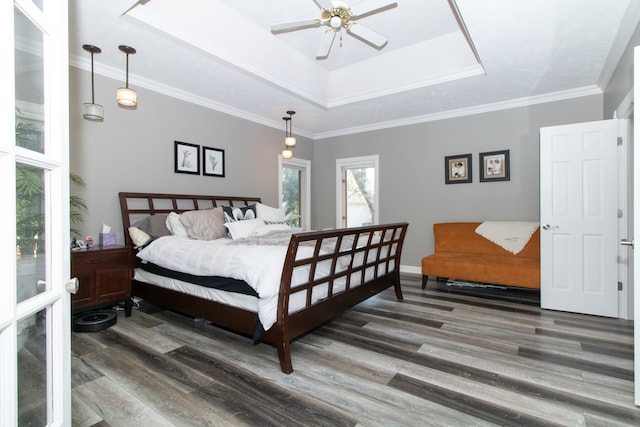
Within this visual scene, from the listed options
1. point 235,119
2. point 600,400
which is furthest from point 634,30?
point 235,119

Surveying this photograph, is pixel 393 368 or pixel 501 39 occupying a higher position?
pixel 501 39

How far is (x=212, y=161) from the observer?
14.9ft

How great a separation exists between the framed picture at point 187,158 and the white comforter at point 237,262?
1324mm

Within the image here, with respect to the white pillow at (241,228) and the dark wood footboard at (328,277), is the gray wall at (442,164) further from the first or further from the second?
the white pillow at (241,228)

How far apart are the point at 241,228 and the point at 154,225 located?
0.96 meters

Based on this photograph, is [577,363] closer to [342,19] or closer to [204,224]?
[342,19]

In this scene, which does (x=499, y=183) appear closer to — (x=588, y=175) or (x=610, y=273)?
(x=588, y=175)

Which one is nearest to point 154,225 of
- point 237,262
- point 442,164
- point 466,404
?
point 237,262

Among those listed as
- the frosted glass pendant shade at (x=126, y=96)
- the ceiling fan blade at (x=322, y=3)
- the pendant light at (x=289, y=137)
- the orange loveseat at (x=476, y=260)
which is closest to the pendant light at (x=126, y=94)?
the frosted glass pendant shade at (x=126, y=96)

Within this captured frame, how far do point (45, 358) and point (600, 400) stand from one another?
2628 millimetres

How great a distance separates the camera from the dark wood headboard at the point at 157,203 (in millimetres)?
3562

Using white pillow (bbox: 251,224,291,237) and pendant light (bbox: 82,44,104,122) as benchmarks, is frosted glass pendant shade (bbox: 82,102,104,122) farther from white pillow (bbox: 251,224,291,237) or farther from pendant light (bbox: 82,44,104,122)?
white pillow (bbox: 251,224,291,237)

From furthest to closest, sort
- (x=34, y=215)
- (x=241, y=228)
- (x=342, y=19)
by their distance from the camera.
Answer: (x=241, y=228), (x=342, y=19), (x=34, y=215)

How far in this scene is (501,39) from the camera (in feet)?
9.36
